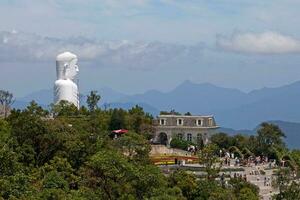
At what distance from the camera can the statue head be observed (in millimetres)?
90938

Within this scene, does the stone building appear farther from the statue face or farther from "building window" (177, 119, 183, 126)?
the statue face

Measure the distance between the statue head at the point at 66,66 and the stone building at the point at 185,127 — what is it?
14258 mm

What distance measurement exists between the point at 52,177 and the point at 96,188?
165 inches

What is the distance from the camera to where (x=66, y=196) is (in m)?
28.0

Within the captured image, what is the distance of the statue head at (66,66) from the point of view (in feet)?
298

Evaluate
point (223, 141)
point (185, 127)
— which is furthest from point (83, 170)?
point (185, 127)

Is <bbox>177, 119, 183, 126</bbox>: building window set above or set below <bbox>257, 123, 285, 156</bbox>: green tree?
above

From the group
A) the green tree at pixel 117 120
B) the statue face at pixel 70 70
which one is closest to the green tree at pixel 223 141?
the green tree at pixel 117 120

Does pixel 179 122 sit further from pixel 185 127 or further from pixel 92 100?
pixel 92 100

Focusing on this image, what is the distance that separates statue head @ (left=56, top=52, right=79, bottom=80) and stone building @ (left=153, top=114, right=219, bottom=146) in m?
14.3

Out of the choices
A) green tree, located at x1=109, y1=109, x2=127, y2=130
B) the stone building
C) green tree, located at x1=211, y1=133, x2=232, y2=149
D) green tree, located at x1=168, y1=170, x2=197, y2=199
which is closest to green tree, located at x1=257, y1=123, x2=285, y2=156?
green tree, located at x1=211, y1=133, x2=232, y2=149

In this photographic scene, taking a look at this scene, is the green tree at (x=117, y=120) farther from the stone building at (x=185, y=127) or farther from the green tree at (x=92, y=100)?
the stone building at (x=185, y=127)

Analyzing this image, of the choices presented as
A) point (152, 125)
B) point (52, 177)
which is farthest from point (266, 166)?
point (52, 177)

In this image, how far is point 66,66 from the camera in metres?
90.8
